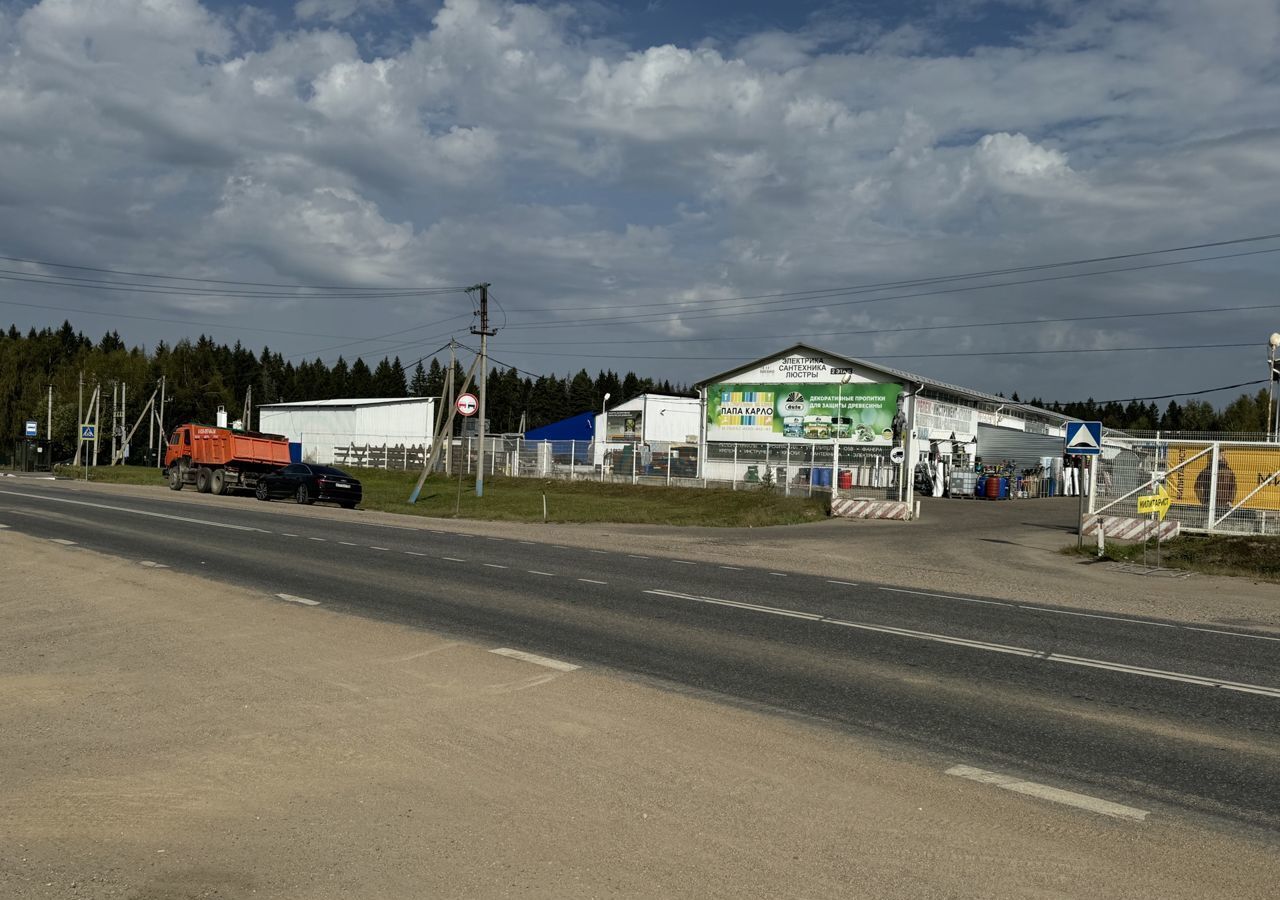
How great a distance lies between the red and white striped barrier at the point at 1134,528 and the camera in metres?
22.7

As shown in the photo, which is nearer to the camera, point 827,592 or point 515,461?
point 827,592

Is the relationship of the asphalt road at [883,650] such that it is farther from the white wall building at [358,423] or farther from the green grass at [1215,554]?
the white wall building at [358,423]

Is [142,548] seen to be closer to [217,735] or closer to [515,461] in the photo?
[217,735]

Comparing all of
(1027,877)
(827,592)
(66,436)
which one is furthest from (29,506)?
(66,436)

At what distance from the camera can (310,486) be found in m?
35.8

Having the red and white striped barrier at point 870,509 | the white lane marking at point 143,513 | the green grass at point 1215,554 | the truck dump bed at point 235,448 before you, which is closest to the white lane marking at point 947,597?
the green grass at point 1215,554

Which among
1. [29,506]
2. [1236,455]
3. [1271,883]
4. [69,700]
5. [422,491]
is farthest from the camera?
[422,491]

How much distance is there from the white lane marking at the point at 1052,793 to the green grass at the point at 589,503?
81.2 ft

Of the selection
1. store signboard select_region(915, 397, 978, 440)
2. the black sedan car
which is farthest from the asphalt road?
store signboard select_region(915, 397, 978, 440)

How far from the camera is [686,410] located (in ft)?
249

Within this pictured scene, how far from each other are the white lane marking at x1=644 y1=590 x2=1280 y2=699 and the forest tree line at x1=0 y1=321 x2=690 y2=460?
4788 centimetres

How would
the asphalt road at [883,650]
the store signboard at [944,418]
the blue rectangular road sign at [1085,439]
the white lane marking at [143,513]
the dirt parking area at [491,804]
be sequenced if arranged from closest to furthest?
the dirt parking area at [491,804] < the asphalt road at [883,650] < the blue rectangular road sign at [1085,439] < the white lane marking at [143,513] < the store signboard at [944,418]

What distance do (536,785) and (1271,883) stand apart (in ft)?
11.4

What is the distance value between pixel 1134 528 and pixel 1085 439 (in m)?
2.89
